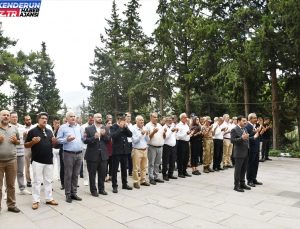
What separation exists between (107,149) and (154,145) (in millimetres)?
1365

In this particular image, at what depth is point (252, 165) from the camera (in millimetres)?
8297

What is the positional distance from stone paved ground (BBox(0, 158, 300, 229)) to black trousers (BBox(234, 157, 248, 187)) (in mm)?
292

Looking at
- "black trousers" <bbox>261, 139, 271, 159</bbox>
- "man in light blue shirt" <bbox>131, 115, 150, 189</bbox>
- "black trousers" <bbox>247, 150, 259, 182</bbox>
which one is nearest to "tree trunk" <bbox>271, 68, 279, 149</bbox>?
"black trousers" <bbox>261, 139, 271, 159</bbox>

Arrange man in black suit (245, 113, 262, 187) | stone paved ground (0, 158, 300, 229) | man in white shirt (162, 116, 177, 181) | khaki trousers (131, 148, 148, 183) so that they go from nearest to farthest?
stone paved ground (0, 158, 300, 229) < khaki trousers (131, 148, 148, 183) < man in black suit (245, 113, 262, 187) < man in white shirt (162, 116, 177, 181)

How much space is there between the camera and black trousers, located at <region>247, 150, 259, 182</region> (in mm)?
8211

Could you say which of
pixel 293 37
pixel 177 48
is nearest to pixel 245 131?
pixel 293 37

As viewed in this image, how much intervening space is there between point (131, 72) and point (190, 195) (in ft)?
91.0

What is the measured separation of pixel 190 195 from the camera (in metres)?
7.19

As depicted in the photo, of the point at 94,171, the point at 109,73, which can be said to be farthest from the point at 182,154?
the point at 109,73

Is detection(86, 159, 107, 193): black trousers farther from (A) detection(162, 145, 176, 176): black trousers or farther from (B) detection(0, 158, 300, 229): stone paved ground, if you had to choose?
(A) detection(162, 145, 176, 176): black trousers

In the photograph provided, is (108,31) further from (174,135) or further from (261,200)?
(261,200)

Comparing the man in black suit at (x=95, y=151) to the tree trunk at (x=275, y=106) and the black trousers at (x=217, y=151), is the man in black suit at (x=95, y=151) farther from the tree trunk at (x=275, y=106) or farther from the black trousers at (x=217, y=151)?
the tree trunk at (x=275, y=106)

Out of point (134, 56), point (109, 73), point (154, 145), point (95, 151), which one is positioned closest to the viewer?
point (95, 151)

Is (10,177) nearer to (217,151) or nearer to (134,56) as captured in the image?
(217,151)
